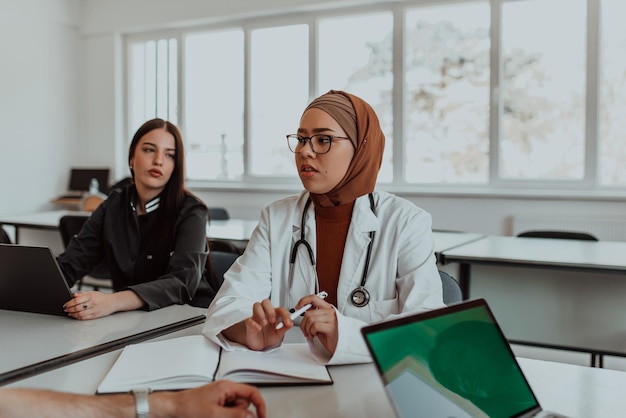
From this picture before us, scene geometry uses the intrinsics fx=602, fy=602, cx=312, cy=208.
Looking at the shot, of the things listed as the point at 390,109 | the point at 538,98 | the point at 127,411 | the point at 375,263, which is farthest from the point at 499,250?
the point at 390,109

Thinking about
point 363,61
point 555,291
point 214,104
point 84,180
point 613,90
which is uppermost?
point 363,61

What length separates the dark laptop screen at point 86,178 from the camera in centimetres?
730

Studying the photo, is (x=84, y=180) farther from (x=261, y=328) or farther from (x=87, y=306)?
(x=261, y=328)

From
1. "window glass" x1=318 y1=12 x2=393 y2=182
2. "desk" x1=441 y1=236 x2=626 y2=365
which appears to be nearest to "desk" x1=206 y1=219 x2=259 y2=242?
"desk" x1=441 y1=236 x2=626 y2=365

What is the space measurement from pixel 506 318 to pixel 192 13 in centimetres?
528

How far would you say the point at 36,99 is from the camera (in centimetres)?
714

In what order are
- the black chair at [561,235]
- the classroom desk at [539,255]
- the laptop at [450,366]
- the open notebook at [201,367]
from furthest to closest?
the black chair at [561,235], the classroom desk at [539,255], the open notebook at [201,367], the laptop at [450,366]

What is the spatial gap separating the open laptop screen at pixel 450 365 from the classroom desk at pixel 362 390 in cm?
12

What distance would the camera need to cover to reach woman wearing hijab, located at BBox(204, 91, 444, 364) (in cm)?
154

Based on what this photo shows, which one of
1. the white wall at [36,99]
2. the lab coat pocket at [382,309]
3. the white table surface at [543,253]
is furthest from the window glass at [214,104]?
the lab coat pocket at [382,309]

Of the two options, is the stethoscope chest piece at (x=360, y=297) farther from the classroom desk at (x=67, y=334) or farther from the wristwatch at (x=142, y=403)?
the wristwatch at (x=142, y=403)

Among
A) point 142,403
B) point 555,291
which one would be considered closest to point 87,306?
point 142,403

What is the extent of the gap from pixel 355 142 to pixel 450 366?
2.70 feet

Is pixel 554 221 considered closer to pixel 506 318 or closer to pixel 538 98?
pixel 538 98
